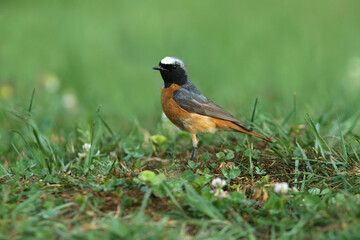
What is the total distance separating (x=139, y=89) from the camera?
897cm

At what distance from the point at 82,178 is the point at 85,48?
646 cm

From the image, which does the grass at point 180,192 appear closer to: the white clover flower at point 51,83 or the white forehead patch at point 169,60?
the white forehead patch at point 169,60

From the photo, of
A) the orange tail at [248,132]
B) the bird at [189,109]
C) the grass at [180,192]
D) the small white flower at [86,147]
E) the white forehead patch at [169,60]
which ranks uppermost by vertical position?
the white forehead patch at [169,60]

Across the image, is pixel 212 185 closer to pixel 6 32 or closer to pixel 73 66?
pixel 73 66

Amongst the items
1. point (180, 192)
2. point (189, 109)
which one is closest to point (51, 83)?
point (189, 109)

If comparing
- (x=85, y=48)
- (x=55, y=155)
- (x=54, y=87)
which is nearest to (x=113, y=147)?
(x=55, y=155)

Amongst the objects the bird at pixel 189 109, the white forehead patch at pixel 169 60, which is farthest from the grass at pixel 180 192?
the white forehead patch at pixel 169 60

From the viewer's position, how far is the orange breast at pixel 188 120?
17.1 feet

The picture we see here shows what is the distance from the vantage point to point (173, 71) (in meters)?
5.59

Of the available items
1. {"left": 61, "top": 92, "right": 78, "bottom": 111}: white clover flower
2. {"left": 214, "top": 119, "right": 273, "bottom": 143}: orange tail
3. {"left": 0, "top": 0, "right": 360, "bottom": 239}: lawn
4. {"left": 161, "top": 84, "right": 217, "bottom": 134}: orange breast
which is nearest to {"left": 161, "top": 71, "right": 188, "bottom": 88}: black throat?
{"left": 161, "top": 84, "right": 217, "bottom": 134}: orange breast

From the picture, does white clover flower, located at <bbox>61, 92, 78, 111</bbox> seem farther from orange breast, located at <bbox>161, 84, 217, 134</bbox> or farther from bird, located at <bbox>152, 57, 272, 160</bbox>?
orange breast, located at <bbox>161, 84, 217, 134</bbox>

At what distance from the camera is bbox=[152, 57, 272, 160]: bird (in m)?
5.19

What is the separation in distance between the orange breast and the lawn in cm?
22

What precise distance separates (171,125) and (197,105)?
56cm
